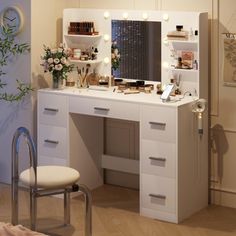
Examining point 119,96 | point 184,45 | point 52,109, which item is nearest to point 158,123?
point 119,96

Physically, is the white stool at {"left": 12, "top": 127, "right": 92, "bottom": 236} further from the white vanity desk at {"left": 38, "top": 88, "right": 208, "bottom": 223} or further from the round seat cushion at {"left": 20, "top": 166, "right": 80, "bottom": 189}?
the white vanity desk at {"left": 38, "top": 88, "right": 208, "bottom": 223}

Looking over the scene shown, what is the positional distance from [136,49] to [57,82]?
0.69m

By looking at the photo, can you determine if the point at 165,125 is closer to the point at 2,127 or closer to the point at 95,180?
the point at 95,180

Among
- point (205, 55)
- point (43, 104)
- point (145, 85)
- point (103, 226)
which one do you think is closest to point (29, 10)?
point (43, 104)

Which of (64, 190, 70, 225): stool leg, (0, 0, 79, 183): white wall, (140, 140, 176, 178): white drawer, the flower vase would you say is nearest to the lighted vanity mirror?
the flower vase

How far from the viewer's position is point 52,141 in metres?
5.40

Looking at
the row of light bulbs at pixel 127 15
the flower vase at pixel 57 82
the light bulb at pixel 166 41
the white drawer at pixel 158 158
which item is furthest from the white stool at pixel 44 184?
the row of light bulbs at pixel 127 15

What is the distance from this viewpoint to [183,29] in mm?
5062

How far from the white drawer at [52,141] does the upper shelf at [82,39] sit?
799 millimetres

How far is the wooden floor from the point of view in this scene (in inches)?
187

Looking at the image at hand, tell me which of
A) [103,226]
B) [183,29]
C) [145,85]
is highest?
[183,29]

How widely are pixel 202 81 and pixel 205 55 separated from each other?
0.20m

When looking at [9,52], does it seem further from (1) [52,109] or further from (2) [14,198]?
(2) [14,198]

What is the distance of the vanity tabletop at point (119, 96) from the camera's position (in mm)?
4871
